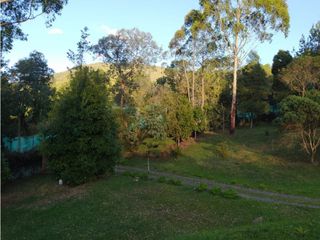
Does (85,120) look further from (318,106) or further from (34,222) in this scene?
(318,106)

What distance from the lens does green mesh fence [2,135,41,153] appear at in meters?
23.6

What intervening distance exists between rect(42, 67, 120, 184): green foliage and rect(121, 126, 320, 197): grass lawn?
433 centimetres

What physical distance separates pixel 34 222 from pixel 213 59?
30961 mm

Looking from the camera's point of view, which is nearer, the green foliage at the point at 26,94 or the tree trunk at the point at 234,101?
the green foliage at the point at 26,94

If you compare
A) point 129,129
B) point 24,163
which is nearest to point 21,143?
point 24,163

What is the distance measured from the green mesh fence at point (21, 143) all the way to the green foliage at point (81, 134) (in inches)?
309

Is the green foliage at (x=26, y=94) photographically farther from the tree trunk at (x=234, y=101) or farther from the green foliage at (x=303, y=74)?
the green foliage at (x=303, y=74)

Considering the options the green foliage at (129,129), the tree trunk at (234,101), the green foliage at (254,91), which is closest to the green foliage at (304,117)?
the green foliage at (129,129)

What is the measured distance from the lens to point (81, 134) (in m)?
16.1

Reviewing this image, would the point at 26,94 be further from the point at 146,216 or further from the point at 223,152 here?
the point at 146,216

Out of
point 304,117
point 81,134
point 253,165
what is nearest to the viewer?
point 81,134

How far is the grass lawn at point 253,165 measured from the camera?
50.6 ft

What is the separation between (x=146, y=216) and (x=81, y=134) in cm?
643

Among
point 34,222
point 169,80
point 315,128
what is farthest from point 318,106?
point 169,80
